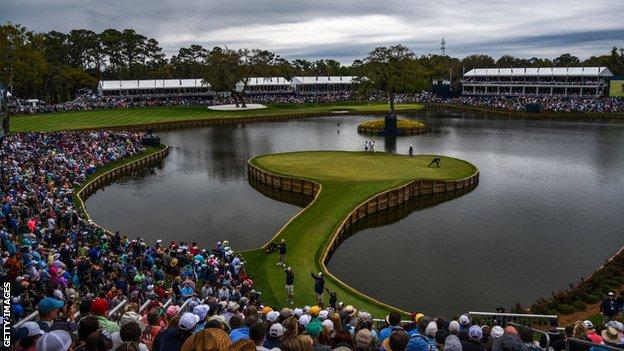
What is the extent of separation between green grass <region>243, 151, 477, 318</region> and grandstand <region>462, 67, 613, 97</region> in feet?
276

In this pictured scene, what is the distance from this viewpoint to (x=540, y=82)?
126375mm

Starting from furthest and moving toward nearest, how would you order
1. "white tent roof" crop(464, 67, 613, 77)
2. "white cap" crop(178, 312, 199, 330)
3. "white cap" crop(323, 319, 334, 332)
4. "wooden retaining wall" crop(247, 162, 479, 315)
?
"white tent roof" crop(464, 67, 613, 77) → "wooden retaining wall" crop(247, 162, 479, 315) → "white cap" crop(323, 319, 334, 332) → "white cap" crop(178, 312, 199, 330)

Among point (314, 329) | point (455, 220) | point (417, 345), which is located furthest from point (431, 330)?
point (455, 220)

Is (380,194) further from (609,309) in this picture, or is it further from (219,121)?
(219,121)

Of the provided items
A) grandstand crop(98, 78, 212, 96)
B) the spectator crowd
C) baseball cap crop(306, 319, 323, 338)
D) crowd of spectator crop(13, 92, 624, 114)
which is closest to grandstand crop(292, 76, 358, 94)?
crowd of spectator crop(13, 92, 624, 114)

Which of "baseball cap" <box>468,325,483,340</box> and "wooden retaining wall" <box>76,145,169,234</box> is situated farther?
"wooden retaining wall" <box>76,145,169,234</box>

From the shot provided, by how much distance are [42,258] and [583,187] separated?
141ft

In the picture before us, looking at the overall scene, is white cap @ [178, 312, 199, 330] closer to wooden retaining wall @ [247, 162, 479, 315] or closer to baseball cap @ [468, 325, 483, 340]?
baseball cap @ [468, 325, 483, 340]

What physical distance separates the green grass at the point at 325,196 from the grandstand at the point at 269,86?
3383 inches

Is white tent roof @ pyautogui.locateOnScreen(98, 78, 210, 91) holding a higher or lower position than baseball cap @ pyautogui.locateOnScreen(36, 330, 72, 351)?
higher

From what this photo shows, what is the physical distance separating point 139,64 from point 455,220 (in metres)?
143

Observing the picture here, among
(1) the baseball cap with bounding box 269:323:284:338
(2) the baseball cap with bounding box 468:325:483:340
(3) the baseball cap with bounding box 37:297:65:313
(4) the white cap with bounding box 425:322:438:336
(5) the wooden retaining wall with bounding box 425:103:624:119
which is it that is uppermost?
(3) the baseball cap with bounding box 37:297:65:313

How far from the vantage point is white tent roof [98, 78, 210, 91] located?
124 m

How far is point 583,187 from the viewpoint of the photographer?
4475 cm
